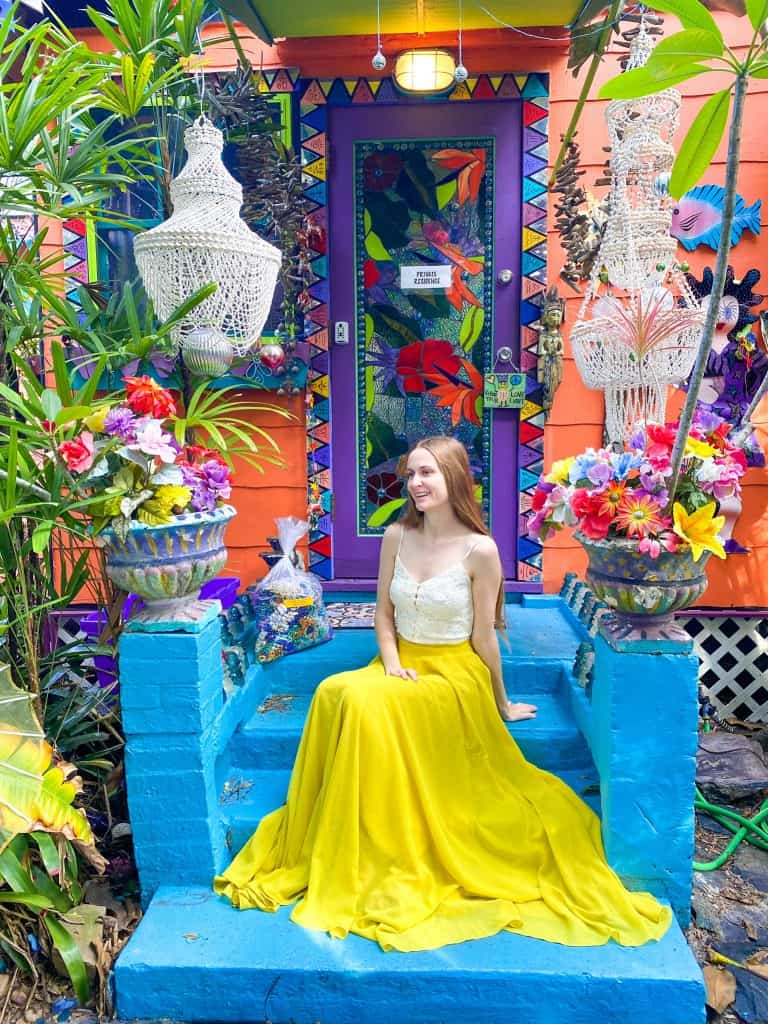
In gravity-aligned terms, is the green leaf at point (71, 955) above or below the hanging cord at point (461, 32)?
below

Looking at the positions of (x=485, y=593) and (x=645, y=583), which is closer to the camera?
(x=645, y=583)

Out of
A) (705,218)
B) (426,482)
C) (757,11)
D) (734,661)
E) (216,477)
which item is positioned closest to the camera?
(757,11)

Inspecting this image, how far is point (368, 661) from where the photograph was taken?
3.15 meters

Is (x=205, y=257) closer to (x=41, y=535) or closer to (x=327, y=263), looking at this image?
(x=41, y=535)

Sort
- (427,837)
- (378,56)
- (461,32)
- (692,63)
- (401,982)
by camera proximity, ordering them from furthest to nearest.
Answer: (461,32)
(378,56)
(427,837)
(401,982)
(692,63)

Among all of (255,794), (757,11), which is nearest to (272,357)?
(255,794)

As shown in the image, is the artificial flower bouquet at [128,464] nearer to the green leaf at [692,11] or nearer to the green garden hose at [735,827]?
the green leaf at [692,11]

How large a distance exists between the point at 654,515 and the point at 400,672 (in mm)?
950

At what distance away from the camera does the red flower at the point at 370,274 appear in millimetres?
3854

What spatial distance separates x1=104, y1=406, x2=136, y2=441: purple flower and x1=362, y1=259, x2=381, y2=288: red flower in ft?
6.65

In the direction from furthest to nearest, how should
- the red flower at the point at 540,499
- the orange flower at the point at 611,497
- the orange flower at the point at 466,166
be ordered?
1. the orange flower at the point at 466,166
2. the red flower at the point at 540,499
3. the orange flower at the point at 611,497

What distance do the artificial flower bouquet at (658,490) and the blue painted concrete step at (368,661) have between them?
3.36 feet

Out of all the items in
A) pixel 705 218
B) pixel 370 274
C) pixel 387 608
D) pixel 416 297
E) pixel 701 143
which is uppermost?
pixel 705 218

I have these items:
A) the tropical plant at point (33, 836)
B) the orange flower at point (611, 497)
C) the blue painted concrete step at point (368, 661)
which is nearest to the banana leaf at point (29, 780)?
the tropical plant at point (33, 836)
